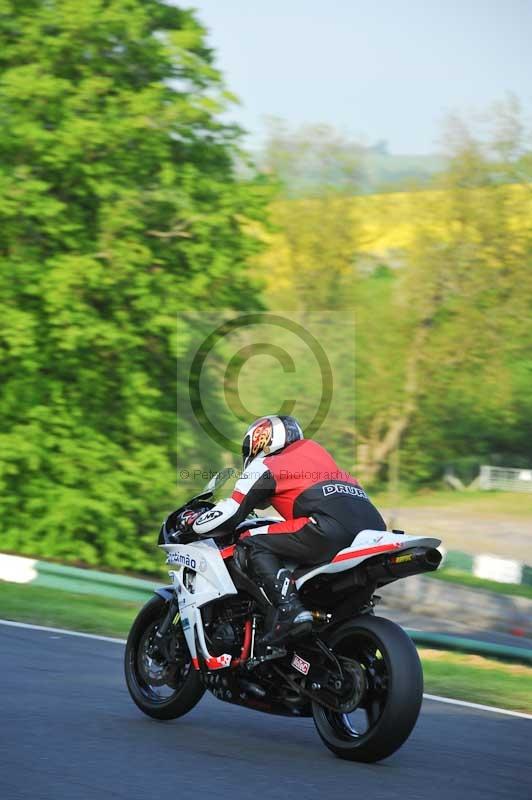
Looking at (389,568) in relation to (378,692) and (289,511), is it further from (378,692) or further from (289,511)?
(289,511)

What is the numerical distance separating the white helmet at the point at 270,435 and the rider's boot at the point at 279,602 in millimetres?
595

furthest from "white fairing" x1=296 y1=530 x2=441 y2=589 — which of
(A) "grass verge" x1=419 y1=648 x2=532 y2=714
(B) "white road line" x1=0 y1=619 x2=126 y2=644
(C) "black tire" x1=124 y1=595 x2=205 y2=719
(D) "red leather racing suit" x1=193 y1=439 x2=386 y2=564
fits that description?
(B) "white road line" x1=0 y1=619 x2=126 y2=644

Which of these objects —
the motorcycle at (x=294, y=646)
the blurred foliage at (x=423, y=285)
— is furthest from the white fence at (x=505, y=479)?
the motorcycle at (x=294, y=646)

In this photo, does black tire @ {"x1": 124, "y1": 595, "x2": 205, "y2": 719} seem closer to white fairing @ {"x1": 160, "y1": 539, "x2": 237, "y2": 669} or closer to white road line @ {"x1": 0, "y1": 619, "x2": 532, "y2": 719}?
white fairing @ {"x1": 160, "y1": 539, "x2": 237, "y2": 669}

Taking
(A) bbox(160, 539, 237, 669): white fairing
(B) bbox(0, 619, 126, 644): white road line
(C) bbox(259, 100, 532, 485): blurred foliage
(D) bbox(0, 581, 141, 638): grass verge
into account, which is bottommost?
(C) bbox(259, 100, 532, 485): blurred foliage

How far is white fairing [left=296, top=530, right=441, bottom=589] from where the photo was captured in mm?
6035

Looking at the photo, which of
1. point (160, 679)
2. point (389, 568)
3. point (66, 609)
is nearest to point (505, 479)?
point (66, 609)

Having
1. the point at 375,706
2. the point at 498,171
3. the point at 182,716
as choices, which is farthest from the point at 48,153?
the point at 498,171

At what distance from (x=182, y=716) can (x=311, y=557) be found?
151cm

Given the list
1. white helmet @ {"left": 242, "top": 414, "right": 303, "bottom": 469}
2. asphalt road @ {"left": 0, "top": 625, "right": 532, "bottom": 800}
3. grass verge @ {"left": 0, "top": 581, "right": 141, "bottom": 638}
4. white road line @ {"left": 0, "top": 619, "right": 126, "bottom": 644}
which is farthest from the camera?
grass verge @ {"left": 0, "top": 581, "right": 141, "bottom": 638}

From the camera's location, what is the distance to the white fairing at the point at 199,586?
22.6 feet

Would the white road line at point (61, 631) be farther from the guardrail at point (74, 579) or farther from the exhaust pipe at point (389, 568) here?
the exhaust pipe at point (389, 568)

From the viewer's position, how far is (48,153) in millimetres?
19219

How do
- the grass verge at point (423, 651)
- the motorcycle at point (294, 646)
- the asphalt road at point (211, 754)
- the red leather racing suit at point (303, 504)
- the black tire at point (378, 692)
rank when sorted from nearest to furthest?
the asphalt road at point (211, 754) → the black tire at point (378, 692) → the motorcycle at point (294, 646) → the red leather racing suit at point (303, 504) → the grass verge at point (423, 651)
